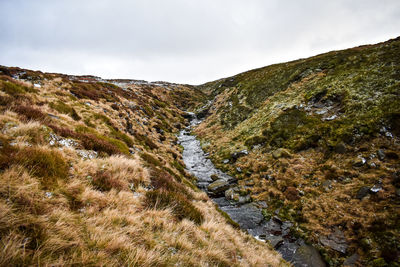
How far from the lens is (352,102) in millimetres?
15773

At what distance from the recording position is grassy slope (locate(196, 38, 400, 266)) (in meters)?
8.36

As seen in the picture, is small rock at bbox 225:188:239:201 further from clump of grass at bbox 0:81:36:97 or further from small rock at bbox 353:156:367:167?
clump of grass at bbox 0:81:36:97

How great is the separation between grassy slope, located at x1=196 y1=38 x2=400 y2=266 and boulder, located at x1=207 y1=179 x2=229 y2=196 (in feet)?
4.44

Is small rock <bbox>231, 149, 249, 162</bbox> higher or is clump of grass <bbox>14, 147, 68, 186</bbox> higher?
clump of grass <bbox>14, 147, 68, 186</bbox>

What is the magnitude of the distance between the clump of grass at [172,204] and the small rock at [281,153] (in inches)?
448

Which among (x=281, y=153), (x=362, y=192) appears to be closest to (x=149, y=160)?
(x=281, y=153)

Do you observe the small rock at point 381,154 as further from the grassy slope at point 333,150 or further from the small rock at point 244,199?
the small rock at point 244,199

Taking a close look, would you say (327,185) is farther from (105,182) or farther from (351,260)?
(105,182)

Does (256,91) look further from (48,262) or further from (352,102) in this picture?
(48,262)

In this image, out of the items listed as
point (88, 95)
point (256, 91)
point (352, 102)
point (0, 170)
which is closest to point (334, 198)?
point (352, 102)

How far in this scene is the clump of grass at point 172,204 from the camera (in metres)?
5.37

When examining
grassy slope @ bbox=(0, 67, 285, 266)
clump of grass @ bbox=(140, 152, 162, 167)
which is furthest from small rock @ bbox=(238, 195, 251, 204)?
grassy slope @ bbox=(0, 67, 285, 266)

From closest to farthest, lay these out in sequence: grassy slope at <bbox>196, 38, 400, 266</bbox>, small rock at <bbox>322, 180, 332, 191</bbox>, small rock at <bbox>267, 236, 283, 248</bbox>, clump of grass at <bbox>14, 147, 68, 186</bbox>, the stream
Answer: clump of grass at <bbox>14, 147, 68, 186</bbox>
the stream
grassy slope at <bbox>196, 38, 400, 266</bbox>
small rock at <bbox>267, 236, 283, 248</bbox>
small rock at <bbox>322, 180, 332, 191</bbox>

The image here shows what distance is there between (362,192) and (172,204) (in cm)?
1054
